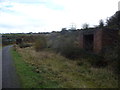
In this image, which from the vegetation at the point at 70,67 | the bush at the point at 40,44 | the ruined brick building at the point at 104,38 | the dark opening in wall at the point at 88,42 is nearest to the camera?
the vegetation at the point at 70,67

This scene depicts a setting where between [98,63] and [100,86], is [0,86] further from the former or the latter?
[98,63]

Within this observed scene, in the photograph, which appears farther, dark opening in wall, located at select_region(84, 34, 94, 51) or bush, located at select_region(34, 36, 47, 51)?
bush, located at select_region(34, 36, 47, 51)

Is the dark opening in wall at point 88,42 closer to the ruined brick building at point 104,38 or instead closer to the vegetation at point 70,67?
the vegetation at point 70,67

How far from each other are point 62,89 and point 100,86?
2.68 m

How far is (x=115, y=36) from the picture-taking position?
17969 millimetres

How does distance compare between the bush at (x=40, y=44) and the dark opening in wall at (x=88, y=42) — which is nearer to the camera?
the dark opening in wall at (x=88, y=42)

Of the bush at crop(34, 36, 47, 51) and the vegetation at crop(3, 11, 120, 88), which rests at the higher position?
the bush at crop(34, 36, 47, 51)

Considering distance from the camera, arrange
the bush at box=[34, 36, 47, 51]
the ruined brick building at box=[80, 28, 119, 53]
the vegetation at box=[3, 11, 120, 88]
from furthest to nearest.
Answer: the bush at box=[34, 36, 47, 51] → the ruined brick building at box=[80, 28, 119, 53] → the vegetation at box=[3, 11, 120, 88]

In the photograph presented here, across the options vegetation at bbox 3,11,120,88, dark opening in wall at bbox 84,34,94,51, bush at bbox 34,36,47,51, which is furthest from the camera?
bush at bbox 34,36,47,51

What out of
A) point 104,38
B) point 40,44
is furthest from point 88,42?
point 40,44

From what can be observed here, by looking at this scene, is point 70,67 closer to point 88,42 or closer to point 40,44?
point 88,42

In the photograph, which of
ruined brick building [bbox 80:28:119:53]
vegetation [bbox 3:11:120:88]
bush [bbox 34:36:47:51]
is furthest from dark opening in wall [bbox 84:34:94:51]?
bush [bbox 34:36:47:51]

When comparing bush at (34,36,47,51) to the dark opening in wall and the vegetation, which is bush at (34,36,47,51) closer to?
the vegetation

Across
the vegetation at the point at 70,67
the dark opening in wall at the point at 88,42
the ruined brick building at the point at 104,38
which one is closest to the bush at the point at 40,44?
the vegetation at the point at 70,67
